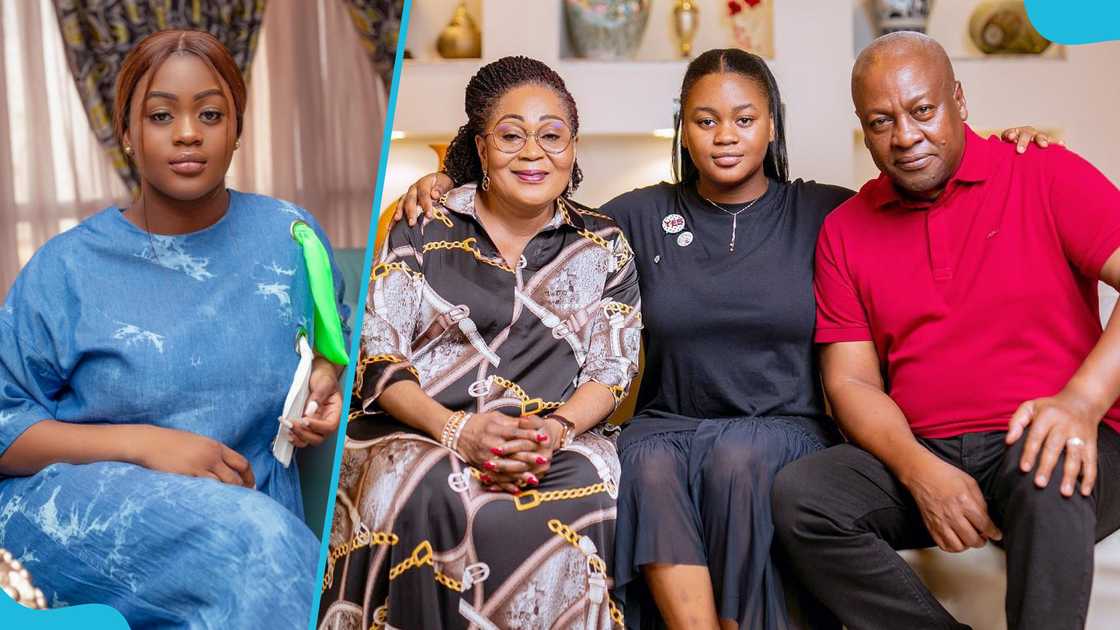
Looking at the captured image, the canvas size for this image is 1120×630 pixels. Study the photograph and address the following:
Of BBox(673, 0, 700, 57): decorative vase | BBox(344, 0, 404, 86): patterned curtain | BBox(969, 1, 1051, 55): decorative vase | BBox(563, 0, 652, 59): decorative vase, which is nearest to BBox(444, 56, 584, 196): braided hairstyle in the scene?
BBox(344, 0, 404, 86): patterned curtain

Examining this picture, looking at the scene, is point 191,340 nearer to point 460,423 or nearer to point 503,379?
point 460,423

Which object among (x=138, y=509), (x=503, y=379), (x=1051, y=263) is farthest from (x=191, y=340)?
(x=1051, y=263)

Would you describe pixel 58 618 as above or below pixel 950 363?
below

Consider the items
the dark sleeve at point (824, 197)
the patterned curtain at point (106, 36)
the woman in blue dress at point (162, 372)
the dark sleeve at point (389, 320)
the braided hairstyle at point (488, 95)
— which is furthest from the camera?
the patterned curtain at point (106, 36)

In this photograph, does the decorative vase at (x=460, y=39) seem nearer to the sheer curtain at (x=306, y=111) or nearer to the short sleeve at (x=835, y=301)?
the sheer curtain at (x=306, y=111)

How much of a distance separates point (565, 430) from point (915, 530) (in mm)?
553

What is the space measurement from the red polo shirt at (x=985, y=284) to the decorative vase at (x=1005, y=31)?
180 cm

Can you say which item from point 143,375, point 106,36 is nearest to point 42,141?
point 106,36

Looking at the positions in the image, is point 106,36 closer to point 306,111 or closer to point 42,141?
point 42,141

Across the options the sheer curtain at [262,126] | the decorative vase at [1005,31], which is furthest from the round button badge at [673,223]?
the decorative vase at [1005,31]

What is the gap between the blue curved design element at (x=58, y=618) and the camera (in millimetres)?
1132

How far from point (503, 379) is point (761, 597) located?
1.75 feet

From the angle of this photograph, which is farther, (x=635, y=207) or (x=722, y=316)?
(x=635, y=207)

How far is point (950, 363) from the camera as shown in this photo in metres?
1.75
